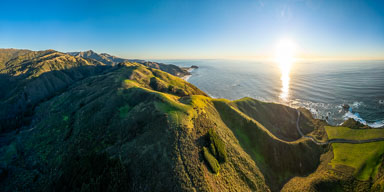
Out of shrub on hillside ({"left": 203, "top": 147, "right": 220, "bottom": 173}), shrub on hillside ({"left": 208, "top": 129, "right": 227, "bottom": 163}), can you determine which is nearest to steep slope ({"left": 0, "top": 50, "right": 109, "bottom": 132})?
shrub on hillside ({"left": 203, "top": 147, "right": 220, "bottom": 173})

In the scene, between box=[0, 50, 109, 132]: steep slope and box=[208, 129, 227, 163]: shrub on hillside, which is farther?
box=[0, 50, 109, 132]: steep slope

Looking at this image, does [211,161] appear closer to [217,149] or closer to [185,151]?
[217,149]

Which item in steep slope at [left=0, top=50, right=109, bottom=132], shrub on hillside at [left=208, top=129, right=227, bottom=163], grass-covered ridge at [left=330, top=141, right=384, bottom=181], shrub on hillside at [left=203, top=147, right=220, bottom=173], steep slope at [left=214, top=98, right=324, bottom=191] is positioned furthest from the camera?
steep slope at [left=0, top=50, right=109, bottom=132]

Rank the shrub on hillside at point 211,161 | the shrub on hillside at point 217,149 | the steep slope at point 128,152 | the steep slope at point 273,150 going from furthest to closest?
the steep slope at point 273,150, the shrub on hillside at point 217,149, the shrub on hillside at point 211,161, the steep slope at point 128,152

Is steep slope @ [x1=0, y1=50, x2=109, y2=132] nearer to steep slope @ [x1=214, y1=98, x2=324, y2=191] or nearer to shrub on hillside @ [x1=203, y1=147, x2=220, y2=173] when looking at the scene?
Answer: shrub on hillside @ [x1=203, y1=147, x2=220, y2=173]

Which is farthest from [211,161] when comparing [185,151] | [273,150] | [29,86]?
[29,86]

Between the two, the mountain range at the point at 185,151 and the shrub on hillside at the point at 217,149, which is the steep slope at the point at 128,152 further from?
the shrub on hillside at the point at 217,149

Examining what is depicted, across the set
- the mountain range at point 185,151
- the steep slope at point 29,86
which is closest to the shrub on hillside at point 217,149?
the mountain range at point 185,151
